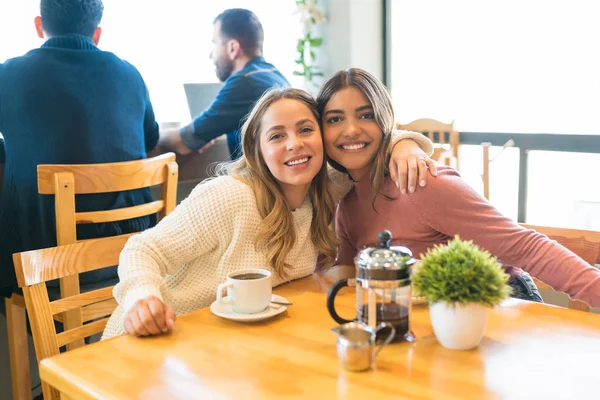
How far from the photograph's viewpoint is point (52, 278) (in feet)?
4.12

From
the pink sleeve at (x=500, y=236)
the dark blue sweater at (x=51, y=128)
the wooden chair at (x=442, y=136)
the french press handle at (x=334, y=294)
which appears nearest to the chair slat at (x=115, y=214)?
the dark blue sweater at (x=51, y=128)

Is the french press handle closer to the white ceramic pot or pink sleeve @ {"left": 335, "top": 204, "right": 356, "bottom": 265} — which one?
the white ceramic pot

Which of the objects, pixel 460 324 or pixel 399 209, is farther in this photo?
pixel 399 209

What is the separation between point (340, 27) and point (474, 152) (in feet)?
3.91

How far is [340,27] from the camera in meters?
3.98

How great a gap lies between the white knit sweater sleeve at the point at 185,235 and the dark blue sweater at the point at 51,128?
77 cm

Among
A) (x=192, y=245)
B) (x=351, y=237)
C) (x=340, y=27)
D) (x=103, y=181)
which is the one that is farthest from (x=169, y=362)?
(x=340, y=27)

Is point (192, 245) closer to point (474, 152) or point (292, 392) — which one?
point (292, 392)

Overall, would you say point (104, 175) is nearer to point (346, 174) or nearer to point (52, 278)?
point (52, 278)

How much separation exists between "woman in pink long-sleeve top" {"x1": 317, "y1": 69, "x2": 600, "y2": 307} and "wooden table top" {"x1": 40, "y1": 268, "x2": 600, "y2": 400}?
176 millimetres

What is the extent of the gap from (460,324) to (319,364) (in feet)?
0.77

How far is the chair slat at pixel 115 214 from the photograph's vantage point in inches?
73.1

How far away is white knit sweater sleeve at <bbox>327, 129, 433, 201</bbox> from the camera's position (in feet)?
5.32

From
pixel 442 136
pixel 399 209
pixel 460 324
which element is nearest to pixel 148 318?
pixel 460 324
